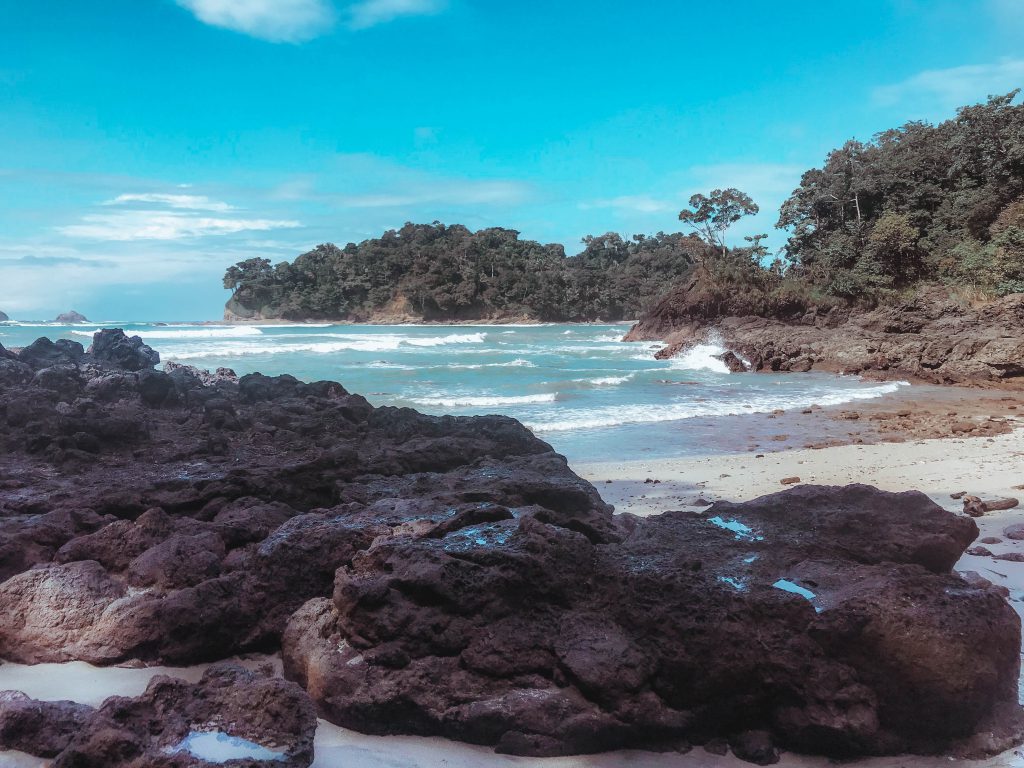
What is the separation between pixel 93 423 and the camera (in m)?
4.97

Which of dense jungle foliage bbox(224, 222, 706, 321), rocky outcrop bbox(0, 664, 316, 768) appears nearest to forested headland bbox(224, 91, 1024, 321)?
rocky outcrop bbox(0, 664, 316, 768)

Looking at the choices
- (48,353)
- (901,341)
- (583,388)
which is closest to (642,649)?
(48,353)

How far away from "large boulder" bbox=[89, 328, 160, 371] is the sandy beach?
21.4 feet

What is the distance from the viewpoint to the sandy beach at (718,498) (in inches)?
86.3

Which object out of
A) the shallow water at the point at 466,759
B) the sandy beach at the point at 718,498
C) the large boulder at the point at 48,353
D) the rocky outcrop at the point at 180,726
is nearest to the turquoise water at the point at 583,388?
the sandy beach at the point at 718,498

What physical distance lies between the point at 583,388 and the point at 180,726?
15412 millimetres

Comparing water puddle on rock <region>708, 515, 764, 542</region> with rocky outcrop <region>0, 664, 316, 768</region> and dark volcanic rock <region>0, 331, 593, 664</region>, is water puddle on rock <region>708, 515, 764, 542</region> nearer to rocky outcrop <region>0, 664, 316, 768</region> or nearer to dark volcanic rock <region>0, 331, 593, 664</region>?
dark volcanic rock <region>0, 331, 593, 664</region>

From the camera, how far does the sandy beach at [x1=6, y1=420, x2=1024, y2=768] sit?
219 cm

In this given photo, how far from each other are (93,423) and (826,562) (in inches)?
186

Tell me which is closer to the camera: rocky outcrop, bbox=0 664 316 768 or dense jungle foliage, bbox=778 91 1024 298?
rocky outcrop, bbox=0 664 316 768

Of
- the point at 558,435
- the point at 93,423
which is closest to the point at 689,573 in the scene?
the point at 93,423

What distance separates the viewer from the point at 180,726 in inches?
77.4

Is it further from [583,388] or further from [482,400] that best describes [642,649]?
[583,388]

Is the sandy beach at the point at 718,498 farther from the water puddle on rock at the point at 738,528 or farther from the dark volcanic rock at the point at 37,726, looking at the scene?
the water puddle on rock at the point at 738,528
